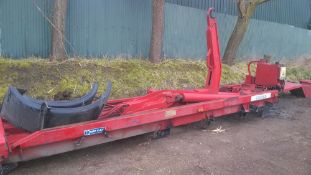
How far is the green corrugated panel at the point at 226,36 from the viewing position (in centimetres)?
1271

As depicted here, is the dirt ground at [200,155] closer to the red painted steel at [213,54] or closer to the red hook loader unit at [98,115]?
the red hook loader unit at [98,115]

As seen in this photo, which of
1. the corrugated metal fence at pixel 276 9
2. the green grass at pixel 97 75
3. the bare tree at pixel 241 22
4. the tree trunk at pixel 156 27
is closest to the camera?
the green grass at pixel 97 75

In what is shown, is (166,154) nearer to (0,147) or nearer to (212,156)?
(212,156)

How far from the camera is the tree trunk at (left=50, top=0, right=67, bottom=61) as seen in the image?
9.12 meters

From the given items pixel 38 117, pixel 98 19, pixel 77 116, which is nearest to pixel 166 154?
pixel 77 116

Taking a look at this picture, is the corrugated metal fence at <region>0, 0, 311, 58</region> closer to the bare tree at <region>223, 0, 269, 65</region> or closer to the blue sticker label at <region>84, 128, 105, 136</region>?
the bare tree at <region>223, 0, 269, 65</region>

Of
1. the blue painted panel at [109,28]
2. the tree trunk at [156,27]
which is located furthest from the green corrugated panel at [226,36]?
the tree trunk at [156,27]

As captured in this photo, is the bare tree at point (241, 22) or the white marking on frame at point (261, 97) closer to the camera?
the white marking on frame at point (261, 97)

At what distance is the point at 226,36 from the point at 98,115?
11.2 m

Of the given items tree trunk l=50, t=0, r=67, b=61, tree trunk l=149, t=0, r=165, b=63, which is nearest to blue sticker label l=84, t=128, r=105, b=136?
tree trunk l=50, t=0, r=67, b=61

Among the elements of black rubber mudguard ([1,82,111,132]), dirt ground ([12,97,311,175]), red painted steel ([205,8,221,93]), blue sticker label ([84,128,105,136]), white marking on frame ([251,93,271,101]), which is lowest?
dirt ground ([12,97,311,175])

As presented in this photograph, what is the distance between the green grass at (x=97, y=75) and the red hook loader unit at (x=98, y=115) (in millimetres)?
2495

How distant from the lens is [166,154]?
525 cm

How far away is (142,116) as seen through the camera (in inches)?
205
